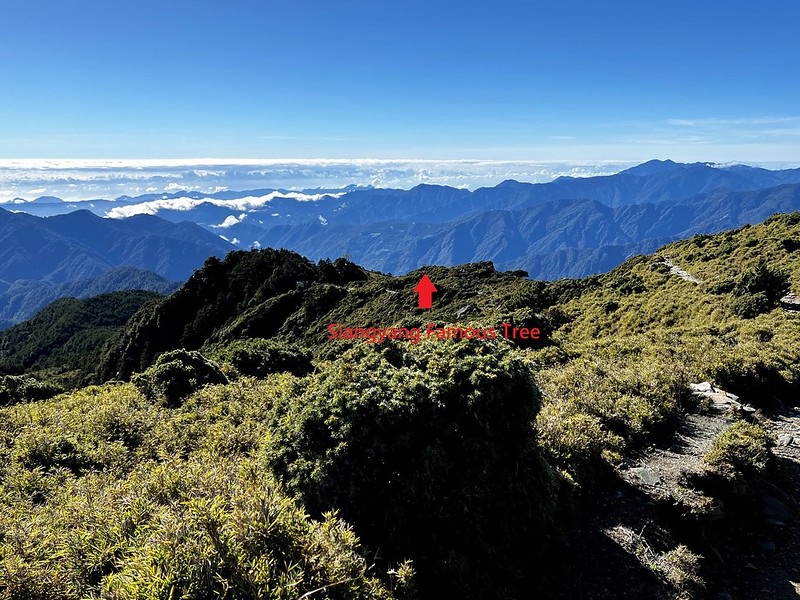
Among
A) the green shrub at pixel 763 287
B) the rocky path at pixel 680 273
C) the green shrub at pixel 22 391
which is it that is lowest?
the green shrub at pixel 22 391

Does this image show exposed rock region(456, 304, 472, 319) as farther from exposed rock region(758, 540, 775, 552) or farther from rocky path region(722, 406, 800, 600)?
exposed rock region(758, 540, 775, 552)

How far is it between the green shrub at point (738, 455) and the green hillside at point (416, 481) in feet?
0.13

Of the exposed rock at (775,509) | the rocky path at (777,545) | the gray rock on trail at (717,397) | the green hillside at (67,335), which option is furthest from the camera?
the green hillside at (67,335)

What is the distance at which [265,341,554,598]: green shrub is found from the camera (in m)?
5.29

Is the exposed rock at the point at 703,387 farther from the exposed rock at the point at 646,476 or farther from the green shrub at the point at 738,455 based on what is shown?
the exposed rock at the point at 646,476

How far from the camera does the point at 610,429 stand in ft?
28.2

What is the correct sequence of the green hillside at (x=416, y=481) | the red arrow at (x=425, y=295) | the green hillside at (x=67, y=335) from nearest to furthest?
the green hillside at (x=416, y=481)
the red arrow at (x=425, y=295)
the green hillside at (x=67, y=335)

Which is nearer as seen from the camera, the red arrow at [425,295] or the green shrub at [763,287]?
the green shrub at [763,287]

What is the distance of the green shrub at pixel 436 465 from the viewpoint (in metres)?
5.29

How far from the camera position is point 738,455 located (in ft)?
24.3

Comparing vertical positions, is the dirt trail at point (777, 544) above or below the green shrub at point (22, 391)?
above

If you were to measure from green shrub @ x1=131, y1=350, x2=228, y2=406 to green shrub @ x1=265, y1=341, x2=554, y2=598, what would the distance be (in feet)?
27.1

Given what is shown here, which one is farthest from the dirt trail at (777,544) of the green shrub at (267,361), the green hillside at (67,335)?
the green hillside at (67,335)

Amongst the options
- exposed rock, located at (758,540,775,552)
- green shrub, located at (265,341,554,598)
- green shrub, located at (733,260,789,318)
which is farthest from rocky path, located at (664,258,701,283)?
green shrub, located at (265,341,554,598)
